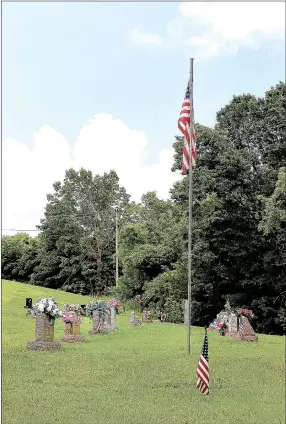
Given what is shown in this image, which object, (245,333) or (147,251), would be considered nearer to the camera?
(245,333)

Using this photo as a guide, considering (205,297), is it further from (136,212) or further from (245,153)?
(136,212)

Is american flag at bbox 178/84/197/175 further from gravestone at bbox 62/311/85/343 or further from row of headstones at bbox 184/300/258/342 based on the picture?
row of headstones at bbox 184/300/258/342

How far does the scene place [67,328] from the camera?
48.0 ft

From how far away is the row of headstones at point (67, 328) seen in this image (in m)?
12.6

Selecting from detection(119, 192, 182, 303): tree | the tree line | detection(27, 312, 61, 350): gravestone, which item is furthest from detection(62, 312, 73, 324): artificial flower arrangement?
detection(119, 192, 182, 303): tree

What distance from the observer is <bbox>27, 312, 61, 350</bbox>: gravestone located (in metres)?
12.6

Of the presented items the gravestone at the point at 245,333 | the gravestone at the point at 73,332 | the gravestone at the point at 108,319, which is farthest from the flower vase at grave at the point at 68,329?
the gravestone at the point at 245,333

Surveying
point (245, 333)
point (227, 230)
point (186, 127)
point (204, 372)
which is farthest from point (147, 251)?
point (204, 372)

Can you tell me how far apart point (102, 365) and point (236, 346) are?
4791 mm

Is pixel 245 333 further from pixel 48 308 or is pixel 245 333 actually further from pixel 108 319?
pixel 48 308

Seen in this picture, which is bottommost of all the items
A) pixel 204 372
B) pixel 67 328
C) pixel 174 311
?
pixel 174 311

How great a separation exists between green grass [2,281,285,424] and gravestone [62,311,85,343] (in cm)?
34

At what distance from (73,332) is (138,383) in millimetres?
5852

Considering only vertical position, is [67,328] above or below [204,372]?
below
